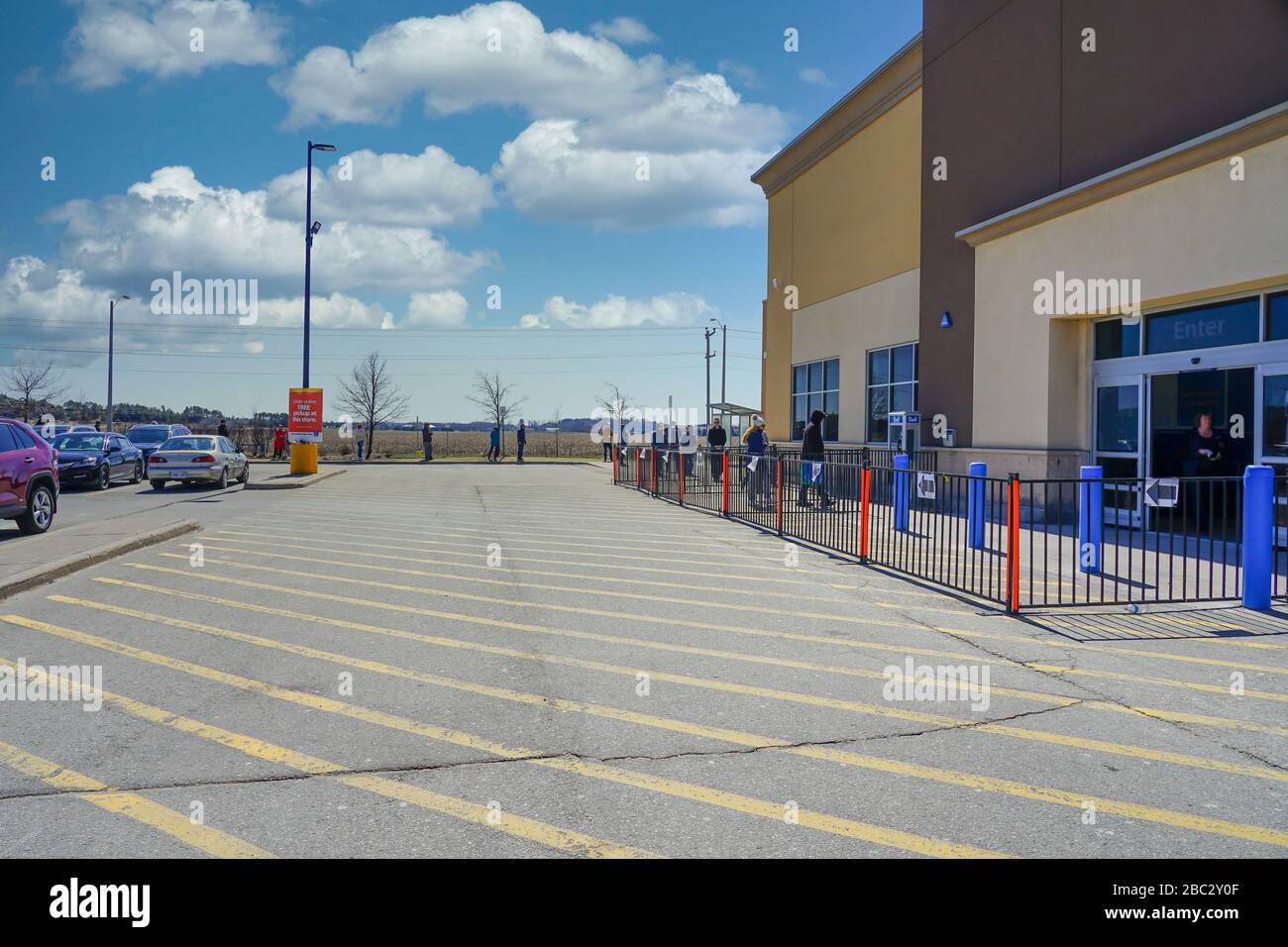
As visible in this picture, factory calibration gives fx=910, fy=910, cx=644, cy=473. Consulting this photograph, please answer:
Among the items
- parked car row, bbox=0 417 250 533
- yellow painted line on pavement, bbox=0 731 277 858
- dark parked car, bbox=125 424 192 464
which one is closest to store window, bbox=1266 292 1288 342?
yellow painted line on pavement, bbox=0 731 277 858

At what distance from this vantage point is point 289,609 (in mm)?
8578

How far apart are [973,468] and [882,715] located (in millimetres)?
9797

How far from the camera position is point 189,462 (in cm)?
2419

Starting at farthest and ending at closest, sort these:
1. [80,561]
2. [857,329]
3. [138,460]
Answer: [138,460] → [857,329] → [80,561]

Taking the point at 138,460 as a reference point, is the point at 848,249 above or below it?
above

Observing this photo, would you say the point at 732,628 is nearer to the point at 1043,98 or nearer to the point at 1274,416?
the point at 1274,416

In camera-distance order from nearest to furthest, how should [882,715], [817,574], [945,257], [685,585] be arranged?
[882,715] < [685,585] < [817,574] < [945,257]

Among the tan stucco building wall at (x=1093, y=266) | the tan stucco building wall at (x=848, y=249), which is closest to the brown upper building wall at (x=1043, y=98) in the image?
the tan stucco building wall at (x=1093, y=266)

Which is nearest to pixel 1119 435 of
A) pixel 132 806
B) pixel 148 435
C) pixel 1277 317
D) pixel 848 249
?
pixel 1277 317

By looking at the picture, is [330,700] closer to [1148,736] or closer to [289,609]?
[289,609]

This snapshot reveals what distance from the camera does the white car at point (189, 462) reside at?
24047 mm

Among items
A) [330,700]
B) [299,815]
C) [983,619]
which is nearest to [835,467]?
[983,619]

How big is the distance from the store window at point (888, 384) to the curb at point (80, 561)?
49.1ft

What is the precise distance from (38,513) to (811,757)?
13615 mm
